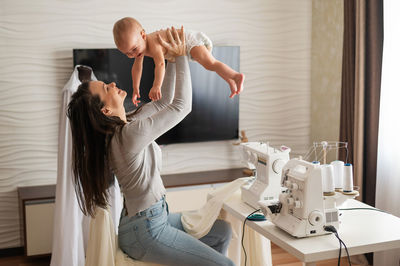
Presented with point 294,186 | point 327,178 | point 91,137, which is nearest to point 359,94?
point 327,178

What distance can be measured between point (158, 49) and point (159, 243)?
31.4 inches

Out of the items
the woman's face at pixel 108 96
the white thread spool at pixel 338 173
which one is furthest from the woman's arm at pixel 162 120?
the white thread spool at pixel 338 173

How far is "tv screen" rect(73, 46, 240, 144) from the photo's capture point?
365 centimetres

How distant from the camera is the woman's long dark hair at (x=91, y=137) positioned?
194 centimetres

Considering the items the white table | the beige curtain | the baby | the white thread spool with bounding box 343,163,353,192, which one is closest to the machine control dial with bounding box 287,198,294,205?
the white table

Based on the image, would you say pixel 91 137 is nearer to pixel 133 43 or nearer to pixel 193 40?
pixel 133 43

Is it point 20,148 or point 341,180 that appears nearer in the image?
point 341,180

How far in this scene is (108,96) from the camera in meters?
2.01

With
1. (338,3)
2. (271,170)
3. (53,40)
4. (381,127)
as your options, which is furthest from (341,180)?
(53,40)

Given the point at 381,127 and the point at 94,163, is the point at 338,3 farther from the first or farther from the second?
the point at 94,163

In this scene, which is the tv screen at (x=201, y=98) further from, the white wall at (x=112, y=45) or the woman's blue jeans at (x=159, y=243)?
the woman's blue jeans at (x=159, y=243)

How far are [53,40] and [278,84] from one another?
6.37 feet

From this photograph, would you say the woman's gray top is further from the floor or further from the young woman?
the floor

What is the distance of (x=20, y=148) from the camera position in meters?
3.58
